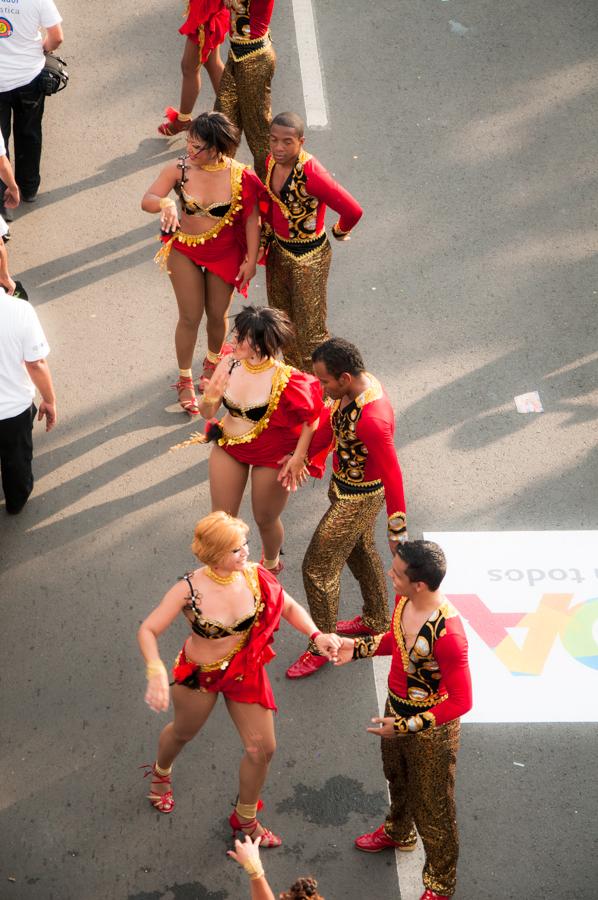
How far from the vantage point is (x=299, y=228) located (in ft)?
22.4

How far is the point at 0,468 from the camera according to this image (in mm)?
6613

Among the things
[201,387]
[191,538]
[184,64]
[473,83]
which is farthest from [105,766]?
[473,83]

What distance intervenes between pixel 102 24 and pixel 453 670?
310 inches

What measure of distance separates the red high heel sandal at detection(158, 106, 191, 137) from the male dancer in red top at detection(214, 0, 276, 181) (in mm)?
850

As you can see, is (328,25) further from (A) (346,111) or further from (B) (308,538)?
(B) (308,538)

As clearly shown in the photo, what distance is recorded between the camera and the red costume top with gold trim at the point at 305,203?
6598 millimetres

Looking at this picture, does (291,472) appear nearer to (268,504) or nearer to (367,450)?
(268,504)

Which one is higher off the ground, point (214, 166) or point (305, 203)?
point (214, 166)

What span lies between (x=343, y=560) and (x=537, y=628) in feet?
4.25

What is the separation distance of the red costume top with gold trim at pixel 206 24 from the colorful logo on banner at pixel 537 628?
466 centimetres

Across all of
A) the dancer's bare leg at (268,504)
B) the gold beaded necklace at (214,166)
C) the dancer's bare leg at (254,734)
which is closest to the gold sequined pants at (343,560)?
the dancer's bare leg at (268,504)

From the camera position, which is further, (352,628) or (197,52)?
(197,52)

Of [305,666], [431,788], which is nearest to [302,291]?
[305,666]

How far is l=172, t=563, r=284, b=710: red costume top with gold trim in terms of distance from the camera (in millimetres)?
4785
